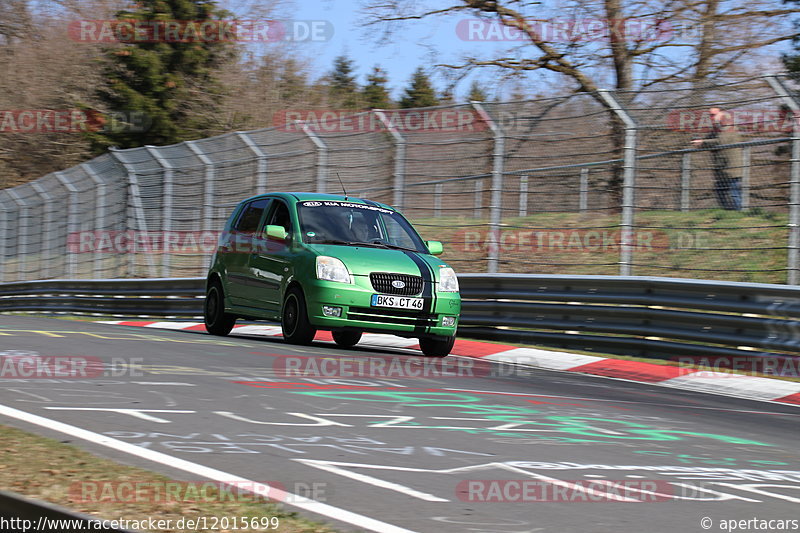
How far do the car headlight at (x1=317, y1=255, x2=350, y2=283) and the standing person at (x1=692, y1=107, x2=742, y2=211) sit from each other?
433 cm

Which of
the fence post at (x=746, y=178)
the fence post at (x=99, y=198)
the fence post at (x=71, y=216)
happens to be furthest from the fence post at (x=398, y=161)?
the fence post at (x=71, y=216)

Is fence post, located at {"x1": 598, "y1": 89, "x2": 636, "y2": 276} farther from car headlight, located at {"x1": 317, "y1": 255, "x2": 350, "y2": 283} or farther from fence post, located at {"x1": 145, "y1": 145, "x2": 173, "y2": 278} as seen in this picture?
fence post, located at {"x1": 145, "y1": 145, "x2": 173, "y2": 278}

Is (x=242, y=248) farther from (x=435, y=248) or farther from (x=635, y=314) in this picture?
(x=635, y=314)

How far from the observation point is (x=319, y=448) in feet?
18.0

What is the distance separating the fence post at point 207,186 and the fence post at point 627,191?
8.64 metres

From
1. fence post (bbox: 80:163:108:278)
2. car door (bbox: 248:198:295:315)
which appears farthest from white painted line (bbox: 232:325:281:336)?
fence post (bbox: 80:163:108:278)

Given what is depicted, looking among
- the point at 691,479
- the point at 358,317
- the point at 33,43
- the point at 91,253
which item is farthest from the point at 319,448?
the point at 33,43

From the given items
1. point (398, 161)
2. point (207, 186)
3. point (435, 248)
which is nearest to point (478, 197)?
point (398, 161)

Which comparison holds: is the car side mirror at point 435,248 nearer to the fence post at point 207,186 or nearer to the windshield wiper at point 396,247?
the windshield wiper at point 396,247

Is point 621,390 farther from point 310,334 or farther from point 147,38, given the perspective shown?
point 147,38

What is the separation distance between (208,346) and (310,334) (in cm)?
108

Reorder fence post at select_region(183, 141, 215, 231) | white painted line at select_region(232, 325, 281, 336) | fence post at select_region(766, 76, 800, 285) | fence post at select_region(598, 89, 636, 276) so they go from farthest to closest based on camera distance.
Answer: fence post at select_region(183, 141, 215, 231)
white painted line at select_region(232, 325, 281, 336)
fence post at select_region(598, 89, 636, 276)
fence post at select_region(766, 76, 800, 285)

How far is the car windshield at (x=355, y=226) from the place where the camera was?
11859mm

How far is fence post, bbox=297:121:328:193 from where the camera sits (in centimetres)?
1620
